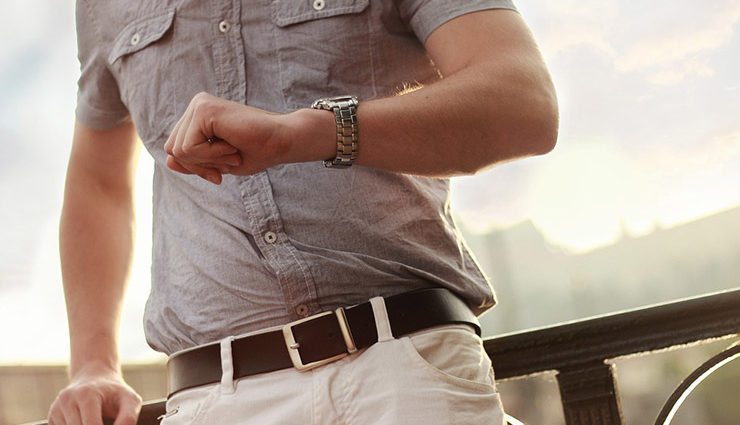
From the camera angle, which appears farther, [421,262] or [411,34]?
→ [411,34]

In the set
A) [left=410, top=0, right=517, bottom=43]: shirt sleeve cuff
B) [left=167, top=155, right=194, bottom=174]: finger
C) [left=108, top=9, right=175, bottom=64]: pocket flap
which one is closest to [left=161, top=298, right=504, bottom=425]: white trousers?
[left=167, top=155, right=194, bottom=174]: finger

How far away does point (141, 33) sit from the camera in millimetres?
1182

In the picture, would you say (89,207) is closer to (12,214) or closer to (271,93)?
(271,93)

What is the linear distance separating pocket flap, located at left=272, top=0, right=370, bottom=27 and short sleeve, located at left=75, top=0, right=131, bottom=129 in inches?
14.0

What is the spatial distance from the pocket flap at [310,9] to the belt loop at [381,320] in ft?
1.24

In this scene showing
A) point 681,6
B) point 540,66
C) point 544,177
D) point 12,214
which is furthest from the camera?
point 544,177

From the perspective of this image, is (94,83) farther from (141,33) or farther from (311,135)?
(311,135)

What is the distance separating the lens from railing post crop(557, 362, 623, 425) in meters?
1.28

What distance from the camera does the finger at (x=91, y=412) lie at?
120 cm

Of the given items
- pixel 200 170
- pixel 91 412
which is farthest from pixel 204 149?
pixel 91 412

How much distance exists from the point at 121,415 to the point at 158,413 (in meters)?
0.17

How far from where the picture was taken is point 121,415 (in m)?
1.24

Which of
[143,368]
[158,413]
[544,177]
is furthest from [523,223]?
[158,413]

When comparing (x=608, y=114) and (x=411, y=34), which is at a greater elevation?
(x=608, y=114)
